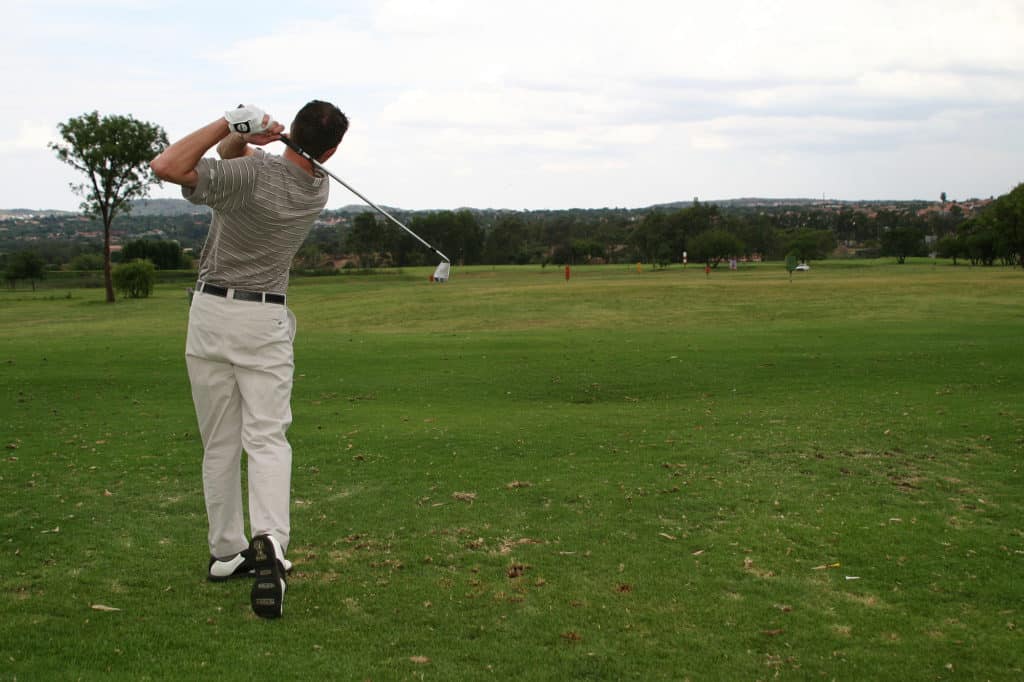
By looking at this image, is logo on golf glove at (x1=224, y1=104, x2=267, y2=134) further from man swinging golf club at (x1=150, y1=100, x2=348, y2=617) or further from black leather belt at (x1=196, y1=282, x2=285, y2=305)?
black leather belt at (x1=196, y1=282, x2=285, y2=305)

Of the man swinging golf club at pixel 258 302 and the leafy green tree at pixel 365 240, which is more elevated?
the leafy green tree at pixel 365 240

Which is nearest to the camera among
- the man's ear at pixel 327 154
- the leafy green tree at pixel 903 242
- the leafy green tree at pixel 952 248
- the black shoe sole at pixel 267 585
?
the black shoe sole at pixel 267 585

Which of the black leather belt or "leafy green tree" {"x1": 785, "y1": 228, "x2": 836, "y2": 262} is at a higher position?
"leafy green tree" {"x1": 785, "y1": 228, "x2": 836, "y2": 262}

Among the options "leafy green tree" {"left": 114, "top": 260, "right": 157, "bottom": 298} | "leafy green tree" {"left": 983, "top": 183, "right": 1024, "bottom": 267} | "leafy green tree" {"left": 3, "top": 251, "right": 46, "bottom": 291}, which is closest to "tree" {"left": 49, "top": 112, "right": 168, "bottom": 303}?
"leafy green tree" {"left": 114, "top": 260, "right": 157, "bottom": 298}

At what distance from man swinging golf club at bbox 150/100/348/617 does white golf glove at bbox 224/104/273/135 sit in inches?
0.5

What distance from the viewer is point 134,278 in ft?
200

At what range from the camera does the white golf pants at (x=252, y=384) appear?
5320 mm

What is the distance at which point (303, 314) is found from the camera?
42.1 m

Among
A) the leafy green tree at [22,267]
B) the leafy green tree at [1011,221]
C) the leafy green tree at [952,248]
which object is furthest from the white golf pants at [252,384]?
the leafy green tree at [952,248]

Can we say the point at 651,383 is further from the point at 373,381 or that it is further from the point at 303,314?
the point at 303,314

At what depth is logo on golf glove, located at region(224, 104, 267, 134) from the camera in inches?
195

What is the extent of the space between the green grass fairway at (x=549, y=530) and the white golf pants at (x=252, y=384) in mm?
649

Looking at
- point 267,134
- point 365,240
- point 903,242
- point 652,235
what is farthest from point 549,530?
point 903,242

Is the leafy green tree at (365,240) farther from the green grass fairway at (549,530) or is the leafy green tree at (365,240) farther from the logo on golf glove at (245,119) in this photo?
the logo on golf glove at (245,119)
